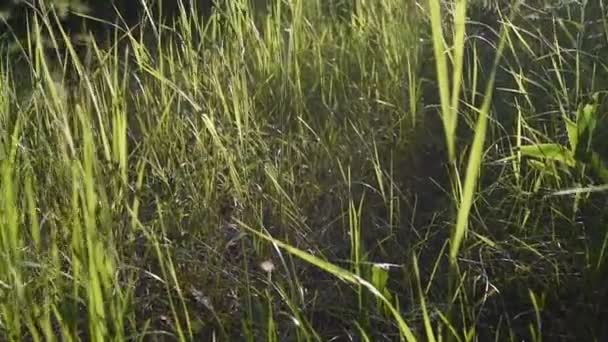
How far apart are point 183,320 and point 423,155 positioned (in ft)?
1.84

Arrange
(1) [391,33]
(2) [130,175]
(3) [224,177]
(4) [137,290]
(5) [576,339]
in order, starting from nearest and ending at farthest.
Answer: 1. (5) [576,339]
2. (4) [137,290]
3. (3) [224,177]
4. (2) [130,175]
5. (1) [391,33]

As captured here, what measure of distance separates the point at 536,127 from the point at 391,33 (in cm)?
41

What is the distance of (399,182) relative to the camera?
156cm

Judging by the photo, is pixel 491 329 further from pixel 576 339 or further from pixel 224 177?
pixel 224 177

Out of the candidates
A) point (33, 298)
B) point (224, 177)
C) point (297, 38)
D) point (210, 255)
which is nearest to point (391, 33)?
point (297, 38)

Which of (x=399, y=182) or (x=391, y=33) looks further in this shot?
(x=391, y=33)

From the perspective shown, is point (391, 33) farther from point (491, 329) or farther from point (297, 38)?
point (491, 329)

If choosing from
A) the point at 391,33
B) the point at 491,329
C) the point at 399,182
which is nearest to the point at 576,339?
the point at 491,329

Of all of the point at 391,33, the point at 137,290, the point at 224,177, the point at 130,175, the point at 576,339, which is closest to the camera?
the point at 576,339

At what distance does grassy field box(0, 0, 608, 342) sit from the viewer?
3.76 feet

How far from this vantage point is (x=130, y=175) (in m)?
1.66

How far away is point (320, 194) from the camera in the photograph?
5.04 ft

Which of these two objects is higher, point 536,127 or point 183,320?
point 536,127

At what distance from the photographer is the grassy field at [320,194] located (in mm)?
1146
